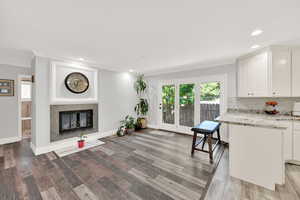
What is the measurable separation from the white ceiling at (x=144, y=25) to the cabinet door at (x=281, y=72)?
43cm

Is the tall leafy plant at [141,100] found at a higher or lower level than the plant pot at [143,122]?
higher

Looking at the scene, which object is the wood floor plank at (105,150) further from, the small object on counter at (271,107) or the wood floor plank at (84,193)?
the small object on counter at (271,107)

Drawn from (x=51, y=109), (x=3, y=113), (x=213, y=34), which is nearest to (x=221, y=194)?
(x=213, y=34)

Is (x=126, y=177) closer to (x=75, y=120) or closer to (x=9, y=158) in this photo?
(x=75, y=120)

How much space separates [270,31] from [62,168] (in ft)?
13.9

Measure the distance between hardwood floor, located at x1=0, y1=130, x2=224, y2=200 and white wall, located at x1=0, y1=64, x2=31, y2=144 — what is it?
0.47m

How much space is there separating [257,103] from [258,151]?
1.84 m

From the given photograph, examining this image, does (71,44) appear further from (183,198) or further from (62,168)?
(183,198)

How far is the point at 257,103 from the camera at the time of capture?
307 cm

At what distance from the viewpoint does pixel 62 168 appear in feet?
7.28

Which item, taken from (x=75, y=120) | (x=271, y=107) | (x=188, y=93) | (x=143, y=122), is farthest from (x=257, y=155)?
(x=75, y=120)

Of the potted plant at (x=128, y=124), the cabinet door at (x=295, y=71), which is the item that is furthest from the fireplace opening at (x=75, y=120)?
the cabinet door at (x=295, y=71)

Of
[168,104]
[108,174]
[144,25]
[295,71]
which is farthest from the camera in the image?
[168,104]

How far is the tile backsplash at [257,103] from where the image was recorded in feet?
9.00
